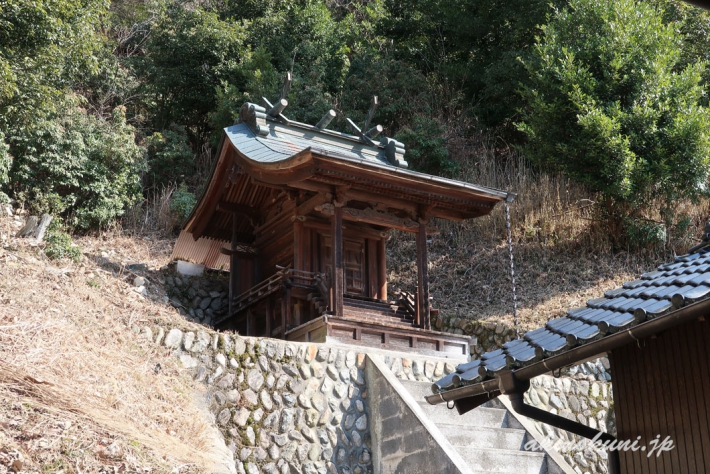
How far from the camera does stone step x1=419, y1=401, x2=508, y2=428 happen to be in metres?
Answer: 9.68

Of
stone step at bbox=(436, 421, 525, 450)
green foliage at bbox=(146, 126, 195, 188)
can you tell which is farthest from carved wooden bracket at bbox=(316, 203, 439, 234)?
green foliage at bbox=(146, 126, 195, 188)

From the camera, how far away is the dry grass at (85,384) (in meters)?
6.09

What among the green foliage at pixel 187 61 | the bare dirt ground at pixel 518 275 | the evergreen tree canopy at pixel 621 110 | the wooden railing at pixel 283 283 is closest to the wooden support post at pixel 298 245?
the wooden railing at pixel 283 283

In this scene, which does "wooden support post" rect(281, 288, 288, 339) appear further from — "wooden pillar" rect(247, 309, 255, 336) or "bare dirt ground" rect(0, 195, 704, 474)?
"bare dirt ground" rect(0, 195, 704, 474)

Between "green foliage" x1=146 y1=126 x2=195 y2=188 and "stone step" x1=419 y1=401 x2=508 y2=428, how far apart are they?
1329 cm

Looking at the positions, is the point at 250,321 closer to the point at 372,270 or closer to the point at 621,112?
the point at 372,270

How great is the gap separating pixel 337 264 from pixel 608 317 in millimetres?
7064

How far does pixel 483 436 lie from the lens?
372 inches

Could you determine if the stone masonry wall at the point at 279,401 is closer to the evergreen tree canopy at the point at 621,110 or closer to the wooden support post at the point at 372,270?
the wooden support post at the point at 372,270

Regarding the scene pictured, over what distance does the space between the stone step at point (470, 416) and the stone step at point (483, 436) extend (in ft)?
0.61

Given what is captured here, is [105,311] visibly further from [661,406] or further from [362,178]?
[661,406]

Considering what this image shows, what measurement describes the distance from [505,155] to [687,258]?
55.3 ft

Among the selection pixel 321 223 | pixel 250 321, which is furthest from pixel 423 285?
pixel 250 321

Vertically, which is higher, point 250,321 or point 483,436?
point 250,321
